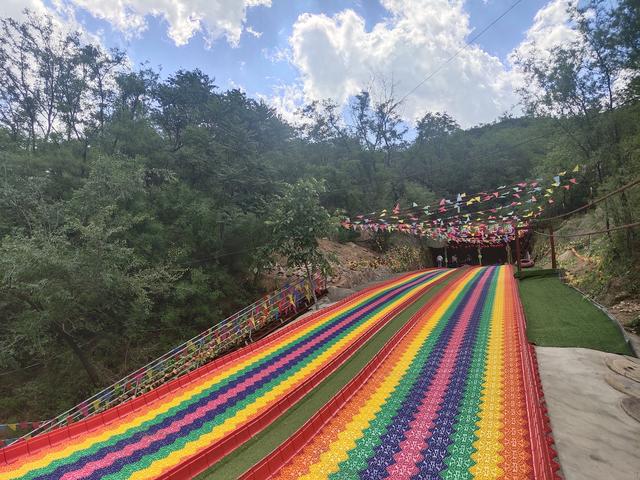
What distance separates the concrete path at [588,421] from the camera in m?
3.88

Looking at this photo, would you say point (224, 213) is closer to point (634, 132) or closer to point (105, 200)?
point (105, 200)

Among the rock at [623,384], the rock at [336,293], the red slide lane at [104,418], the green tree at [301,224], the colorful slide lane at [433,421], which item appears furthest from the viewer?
the rock at [336,293]

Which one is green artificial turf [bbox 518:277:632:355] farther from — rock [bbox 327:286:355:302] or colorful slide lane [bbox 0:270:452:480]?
rock [bbox 327:286:355:302]

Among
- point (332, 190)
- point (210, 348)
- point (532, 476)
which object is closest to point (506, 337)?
point (532, 476)

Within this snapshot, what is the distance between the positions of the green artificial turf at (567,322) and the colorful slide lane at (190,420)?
413cm

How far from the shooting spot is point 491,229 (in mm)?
21781

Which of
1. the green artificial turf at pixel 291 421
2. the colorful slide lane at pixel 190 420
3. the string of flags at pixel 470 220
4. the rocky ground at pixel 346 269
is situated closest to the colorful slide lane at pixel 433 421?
the green artificial turf at pixel 291 421

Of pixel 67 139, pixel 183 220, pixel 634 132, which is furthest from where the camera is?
pixel 67 139

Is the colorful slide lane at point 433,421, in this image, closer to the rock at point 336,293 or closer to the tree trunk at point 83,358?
the rock at point 336,293

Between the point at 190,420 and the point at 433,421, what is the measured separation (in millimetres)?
3758

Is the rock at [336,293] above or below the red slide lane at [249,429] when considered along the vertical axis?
above

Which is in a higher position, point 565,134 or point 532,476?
point 565,134

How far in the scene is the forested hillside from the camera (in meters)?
11.2

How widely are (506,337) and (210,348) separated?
8279 mm
